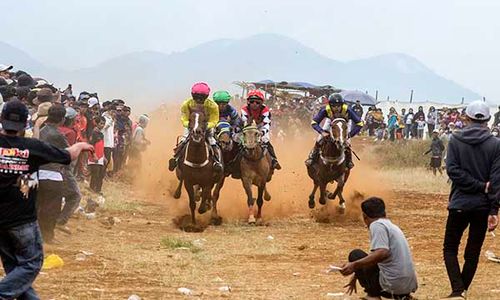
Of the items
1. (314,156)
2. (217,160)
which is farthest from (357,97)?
(217,160)

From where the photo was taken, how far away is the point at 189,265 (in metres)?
11.4

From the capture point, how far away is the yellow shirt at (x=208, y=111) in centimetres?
1548

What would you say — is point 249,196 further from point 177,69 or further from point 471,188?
point 177,69

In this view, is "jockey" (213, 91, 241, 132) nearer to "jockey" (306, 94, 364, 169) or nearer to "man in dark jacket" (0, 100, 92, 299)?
"jockey" (306, 94, 364, 169)

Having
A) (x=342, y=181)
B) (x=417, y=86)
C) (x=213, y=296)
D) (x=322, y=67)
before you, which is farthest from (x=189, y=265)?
(x=417, y=86)

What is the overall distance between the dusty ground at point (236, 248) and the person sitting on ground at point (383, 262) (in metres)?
0.77

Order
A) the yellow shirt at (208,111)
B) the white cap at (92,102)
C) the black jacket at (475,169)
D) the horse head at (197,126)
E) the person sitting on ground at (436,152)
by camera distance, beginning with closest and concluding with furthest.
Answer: the black jacket at (475,169) → the horse head at (197,126) → the yellow shirt at (208,111) → the white cap at (92,102) → the person sitting on ground at (436,152)

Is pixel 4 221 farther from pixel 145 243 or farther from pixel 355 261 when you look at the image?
pixel 145 243

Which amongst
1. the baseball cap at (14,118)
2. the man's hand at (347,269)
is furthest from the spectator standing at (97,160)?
the baseball cap at (14,118)

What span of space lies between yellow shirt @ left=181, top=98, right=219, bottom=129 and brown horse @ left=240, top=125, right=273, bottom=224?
39.6 inches

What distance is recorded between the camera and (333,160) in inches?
674

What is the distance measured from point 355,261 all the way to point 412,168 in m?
27.4

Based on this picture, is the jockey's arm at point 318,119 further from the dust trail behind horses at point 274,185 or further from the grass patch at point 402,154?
the grass patch at point 402,154

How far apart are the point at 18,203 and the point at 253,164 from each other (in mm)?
9955
